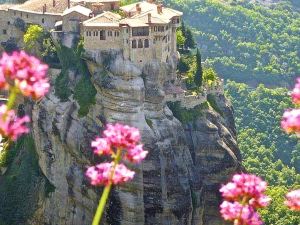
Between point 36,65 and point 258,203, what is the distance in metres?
2.87

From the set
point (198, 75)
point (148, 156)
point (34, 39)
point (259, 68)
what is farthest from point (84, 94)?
point (259, 68)

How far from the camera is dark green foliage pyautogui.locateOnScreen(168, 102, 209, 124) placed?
48.3 meters

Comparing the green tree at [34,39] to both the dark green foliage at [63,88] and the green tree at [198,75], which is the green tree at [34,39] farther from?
the green tree at [198,75]

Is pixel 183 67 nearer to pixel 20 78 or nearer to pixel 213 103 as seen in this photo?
pixel 213 103

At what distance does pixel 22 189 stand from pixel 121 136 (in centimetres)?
4594

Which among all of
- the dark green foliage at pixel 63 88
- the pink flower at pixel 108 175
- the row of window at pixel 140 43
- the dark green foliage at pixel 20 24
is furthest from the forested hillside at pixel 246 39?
the pink flower at pixel 108 175

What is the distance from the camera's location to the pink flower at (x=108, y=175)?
332 inches

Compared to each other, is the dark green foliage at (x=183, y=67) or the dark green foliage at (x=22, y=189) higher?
the dark green foliage at (x=183, y=67)

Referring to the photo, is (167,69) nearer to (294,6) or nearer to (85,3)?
(85,3)

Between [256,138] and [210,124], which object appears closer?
[210,124]

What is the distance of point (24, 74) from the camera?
25.3 ft

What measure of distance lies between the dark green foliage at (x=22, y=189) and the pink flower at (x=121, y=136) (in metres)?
44.8

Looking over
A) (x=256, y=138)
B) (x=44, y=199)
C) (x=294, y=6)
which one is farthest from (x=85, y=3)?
(x=294, y=6)

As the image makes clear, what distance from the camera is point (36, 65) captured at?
310 inches
